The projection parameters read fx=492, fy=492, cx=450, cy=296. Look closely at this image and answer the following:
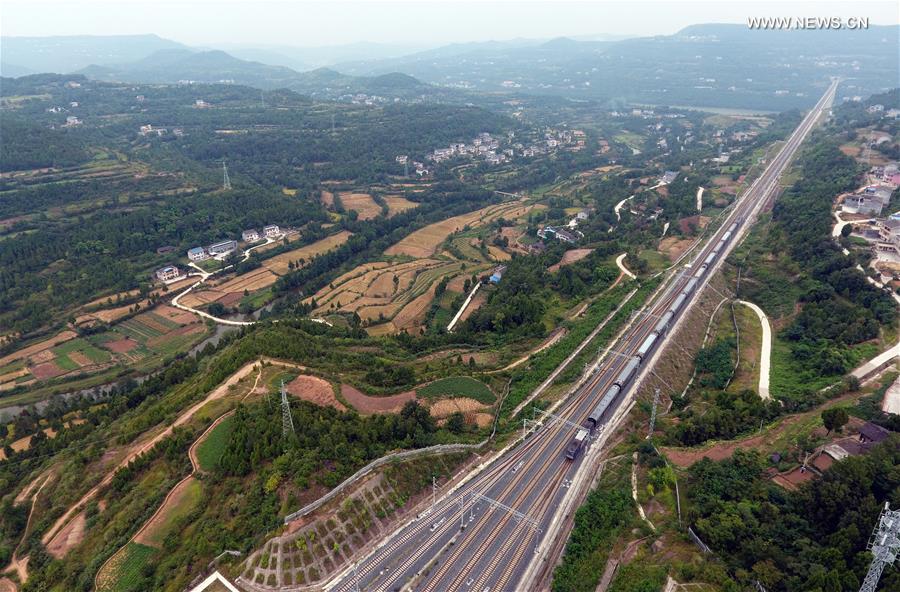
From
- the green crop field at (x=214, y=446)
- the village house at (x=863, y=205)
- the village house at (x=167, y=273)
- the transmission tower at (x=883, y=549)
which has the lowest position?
the village house at (x=167, y=273)

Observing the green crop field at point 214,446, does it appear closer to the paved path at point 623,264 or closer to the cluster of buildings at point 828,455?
the cluster of buildings at point 828,455

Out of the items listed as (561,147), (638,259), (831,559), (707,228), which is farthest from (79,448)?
(561,147)

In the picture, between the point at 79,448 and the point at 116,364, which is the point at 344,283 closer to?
the point at 116,364

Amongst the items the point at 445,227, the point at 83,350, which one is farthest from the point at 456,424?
the point at 445,227

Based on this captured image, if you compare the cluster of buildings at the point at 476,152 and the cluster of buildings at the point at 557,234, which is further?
the cluster of buildings at the point at 476,152

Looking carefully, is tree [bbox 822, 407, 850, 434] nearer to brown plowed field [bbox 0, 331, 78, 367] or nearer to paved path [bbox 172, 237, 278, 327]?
paved path [bbox 172, 237, 278, 327]

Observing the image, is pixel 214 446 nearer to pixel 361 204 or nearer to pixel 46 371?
pixel 46 371

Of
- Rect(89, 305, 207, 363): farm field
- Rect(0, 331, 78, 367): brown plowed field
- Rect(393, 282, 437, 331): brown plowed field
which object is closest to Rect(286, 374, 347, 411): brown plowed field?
Rect(393, 282, 437, 331): brown plowed field

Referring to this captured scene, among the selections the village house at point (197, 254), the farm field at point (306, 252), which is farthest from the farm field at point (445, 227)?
the village house at point (197, 254)
